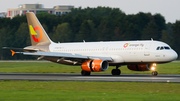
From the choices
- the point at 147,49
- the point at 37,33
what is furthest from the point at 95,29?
the point at 147,49

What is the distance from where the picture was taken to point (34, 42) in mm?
46844

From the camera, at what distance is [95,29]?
125 m

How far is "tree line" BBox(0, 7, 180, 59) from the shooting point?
114m

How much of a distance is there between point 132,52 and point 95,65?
14.6 feet

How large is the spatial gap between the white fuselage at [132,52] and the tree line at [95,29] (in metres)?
69.1

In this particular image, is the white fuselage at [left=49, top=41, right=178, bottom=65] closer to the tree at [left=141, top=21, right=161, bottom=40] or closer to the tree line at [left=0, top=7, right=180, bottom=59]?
the tree line at [left=0, top=7, right=180, bottom=59]

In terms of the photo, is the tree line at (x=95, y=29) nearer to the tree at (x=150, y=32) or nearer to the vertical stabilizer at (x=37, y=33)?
the tree at (x=150, y=32)

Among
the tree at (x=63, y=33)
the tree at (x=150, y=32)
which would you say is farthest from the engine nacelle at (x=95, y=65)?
the tree at (x=63, y=33)

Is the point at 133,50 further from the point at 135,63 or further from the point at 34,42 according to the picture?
the point at 34,42

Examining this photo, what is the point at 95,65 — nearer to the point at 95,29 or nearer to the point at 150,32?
the point at 150,32

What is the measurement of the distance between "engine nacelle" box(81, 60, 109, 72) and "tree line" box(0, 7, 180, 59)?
237 feet

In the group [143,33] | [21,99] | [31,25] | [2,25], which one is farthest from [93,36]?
[21,99]

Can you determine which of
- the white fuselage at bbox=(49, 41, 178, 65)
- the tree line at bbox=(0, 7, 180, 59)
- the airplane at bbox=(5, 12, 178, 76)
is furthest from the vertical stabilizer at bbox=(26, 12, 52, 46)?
the tree line at bbox=(0, 7, 180, 59)

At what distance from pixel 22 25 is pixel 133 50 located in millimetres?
92983
